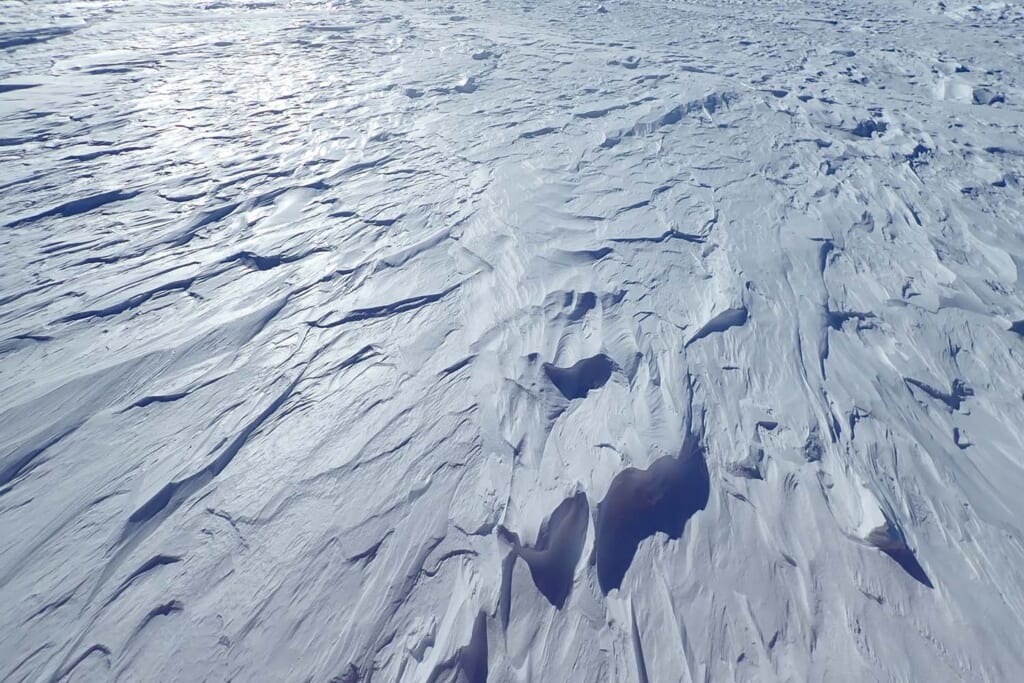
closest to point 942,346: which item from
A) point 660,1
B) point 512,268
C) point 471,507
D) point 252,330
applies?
point 512,268

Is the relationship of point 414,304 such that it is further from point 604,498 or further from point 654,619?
point 654,619

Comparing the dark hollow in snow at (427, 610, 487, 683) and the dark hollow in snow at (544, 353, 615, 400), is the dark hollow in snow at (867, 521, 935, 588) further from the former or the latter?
the dark hollow in snow at (427, 610, 487, 683)

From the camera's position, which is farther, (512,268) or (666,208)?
(666,208)

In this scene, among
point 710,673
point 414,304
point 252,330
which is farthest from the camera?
point 414,304

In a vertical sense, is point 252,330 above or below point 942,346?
above

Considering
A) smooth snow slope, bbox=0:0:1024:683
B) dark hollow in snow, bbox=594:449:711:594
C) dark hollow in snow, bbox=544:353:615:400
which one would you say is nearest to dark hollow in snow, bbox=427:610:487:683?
smooth snow slope, bbox=0:0:1024:683

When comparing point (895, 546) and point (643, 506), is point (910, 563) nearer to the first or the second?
point (895, 546)

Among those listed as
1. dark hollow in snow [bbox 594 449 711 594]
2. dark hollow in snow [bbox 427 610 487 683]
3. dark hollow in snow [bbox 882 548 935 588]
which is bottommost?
dark hollow in snow [bbox 882 548 935 588]
